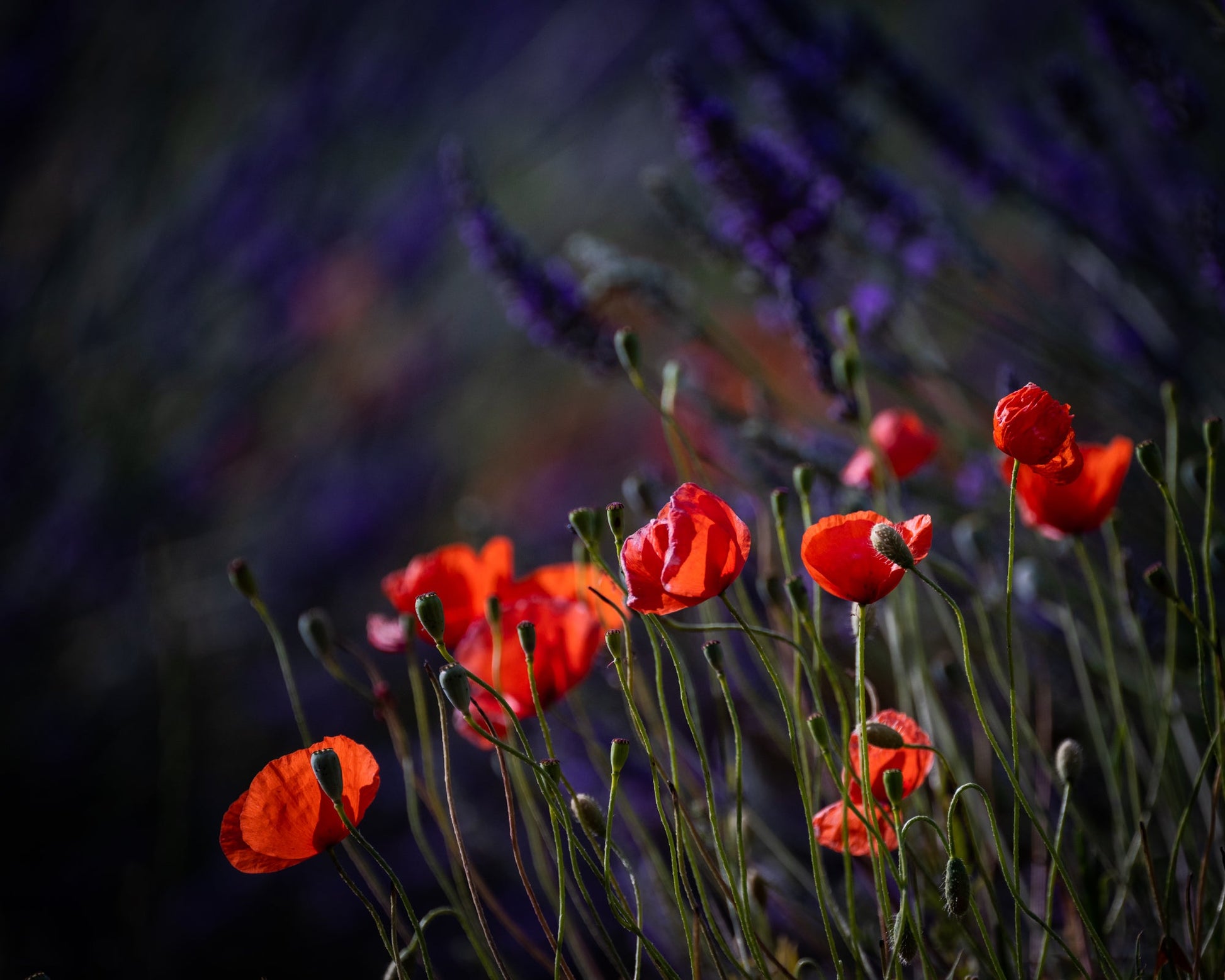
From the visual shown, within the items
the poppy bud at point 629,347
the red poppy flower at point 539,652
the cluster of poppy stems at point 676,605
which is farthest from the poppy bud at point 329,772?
the poppy bud at point 629,347

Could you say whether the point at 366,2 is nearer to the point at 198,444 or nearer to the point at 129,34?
the point at 129,34

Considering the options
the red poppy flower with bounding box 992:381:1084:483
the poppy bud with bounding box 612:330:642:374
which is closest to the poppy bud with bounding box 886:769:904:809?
the red poppy flower with bounding box 992:381:1084:483

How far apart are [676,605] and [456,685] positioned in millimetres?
80

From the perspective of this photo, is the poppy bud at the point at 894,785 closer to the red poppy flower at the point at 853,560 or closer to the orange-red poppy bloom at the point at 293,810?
the red poppy flower at the point at 853,560

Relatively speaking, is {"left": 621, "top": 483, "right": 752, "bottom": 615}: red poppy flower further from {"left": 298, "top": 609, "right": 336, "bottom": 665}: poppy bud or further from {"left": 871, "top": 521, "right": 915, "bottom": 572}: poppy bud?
{"left": 298, "top": 609, "right": 336, "bottom": 665}: poppy bud

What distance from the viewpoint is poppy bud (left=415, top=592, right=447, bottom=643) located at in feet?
1.05

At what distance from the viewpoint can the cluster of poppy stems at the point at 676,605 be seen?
0.99 feet

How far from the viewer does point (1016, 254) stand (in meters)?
1.63

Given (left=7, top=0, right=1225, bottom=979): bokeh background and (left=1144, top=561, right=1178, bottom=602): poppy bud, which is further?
(left=7, top=0, right=1225, bottom=979): bokeh background

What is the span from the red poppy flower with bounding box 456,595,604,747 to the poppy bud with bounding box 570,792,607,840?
0.07 metres

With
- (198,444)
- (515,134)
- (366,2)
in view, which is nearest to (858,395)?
(198,444)

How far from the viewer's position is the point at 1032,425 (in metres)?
0.30

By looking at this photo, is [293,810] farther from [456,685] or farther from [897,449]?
[897,449]

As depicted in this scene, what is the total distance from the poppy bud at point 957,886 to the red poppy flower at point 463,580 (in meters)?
0.23
